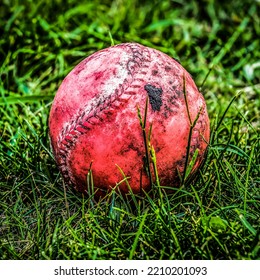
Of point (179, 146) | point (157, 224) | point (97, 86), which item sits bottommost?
point (157, 224)

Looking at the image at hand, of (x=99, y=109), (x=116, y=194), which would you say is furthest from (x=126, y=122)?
(x=116, y=194)

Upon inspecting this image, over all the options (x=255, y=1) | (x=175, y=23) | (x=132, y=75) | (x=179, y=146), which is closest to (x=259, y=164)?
(x=179, y=146)

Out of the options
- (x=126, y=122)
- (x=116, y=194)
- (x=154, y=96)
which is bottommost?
(x=116, y=194)

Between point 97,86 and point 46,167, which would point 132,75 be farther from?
point 46,167

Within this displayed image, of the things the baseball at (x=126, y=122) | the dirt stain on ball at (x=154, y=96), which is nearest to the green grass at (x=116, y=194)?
the baseball at (x=126, y=122)

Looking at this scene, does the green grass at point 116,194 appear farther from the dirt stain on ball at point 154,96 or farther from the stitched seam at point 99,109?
the dirt stain on ball at point 154,96

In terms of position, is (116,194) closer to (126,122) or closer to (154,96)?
(126,122)
